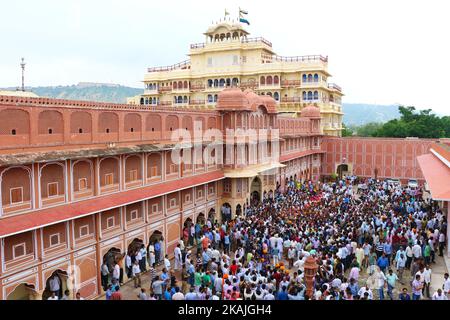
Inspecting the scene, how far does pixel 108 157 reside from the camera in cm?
1486

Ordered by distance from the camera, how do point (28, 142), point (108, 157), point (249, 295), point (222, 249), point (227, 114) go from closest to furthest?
point (249, 295), point (28, 142), point (108, 157), point (222, 249), point (227, 114)

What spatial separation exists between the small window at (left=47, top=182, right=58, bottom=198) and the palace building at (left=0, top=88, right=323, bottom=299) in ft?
0.10

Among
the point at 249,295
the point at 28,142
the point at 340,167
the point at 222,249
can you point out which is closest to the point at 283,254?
the point at 222,249

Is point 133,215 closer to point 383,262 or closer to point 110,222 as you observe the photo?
point 110,222

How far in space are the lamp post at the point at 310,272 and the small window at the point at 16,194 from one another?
842 cm

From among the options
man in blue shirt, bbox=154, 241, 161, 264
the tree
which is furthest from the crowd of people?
the tree

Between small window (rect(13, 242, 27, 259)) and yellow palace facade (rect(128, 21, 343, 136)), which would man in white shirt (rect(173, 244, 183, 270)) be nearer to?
small window (rect(13, 242, 27, 259))

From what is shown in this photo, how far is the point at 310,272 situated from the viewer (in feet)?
39.6

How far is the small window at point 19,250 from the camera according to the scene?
11227 millimetres

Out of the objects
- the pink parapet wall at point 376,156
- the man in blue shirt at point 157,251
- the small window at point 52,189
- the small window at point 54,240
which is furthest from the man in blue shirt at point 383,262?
the pink parapet wall at point 376,156

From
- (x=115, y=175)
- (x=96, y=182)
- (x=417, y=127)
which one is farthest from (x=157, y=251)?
(x=417, y=127)

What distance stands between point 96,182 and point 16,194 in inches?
123

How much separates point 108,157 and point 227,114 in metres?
10.1
